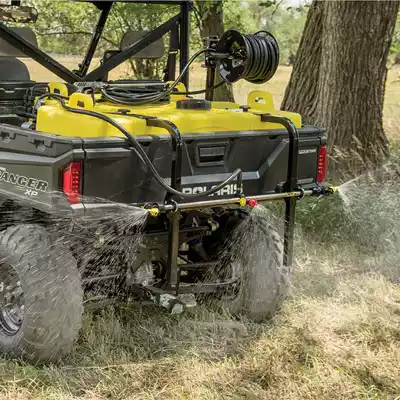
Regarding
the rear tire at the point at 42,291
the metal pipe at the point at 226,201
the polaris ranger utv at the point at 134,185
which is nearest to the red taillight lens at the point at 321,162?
the polaris ranger utv at the point at 134,185

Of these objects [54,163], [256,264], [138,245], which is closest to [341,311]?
[256,264]

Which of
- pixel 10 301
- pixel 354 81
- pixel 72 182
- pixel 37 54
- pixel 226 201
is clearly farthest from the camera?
pixel 354 81

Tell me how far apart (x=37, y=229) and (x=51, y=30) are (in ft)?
5.91

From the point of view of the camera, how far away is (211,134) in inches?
161

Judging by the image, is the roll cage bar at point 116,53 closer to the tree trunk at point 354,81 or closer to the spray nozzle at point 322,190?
the spray nozzle at point 322,190

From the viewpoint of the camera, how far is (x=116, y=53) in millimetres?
5109

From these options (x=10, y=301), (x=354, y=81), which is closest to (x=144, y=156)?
(x=10, y=301)

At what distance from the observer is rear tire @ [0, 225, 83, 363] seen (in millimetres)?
3863

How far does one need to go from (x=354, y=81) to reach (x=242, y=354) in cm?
352

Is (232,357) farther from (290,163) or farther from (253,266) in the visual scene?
(290,163)

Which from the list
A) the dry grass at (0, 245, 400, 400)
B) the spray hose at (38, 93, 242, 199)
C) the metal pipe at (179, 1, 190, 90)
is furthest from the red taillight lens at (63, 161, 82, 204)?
the metal pipe at (179, 1, 190, 90)

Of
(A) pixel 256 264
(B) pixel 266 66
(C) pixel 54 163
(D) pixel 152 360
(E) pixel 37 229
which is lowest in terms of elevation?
(D) pixel 152 360

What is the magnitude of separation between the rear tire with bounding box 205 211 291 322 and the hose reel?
80cm

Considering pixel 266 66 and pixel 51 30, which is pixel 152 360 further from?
pixel 51 30
